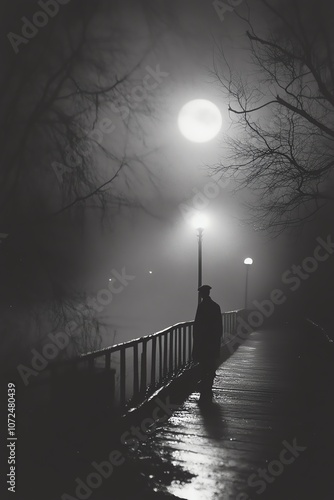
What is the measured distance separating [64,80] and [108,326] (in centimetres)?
566

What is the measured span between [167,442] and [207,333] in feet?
9.52

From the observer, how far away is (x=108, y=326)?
9.71 metres

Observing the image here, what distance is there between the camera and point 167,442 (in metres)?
5.31

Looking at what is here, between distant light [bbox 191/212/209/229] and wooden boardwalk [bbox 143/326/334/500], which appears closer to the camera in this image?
wooden boardwalk [bbox 143/326/334/500]

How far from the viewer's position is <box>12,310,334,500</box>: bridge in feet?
13.4

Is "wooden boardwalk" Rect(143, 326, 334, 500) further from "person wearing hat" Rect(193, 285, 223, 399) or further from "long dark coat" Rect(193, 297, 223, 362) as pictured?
"long dark coat" Rect(193, 297, 223, 362)

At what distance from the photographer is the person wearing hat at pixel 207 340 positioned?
7820 millimetres

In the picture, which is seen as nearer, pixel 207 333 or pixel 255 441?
pixel 255 441

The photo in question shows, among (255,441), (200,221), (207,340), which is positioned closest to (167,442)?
(255,441)

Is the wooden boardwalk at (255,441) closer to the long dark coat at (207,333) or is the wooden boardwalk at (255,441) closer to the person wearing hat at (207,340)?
the person wearing hat at (207,340)

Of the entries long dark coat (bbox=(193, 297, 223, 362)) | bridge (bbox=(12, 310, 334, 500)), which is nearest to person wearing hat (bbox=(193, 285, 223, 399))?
long dark coat (bbox=(193, 297, 223, 362))

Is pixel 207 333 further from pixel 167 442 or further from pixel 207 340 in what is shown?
pixel 167 442

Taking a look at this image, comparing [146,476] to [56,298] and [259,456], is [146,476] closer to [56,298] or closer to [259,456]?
[259,456]

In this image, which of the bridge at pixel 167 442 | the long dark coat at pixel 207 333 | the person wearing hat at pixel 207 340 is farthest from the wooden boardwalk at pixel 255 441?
the long dark coat at pixel 207 333
